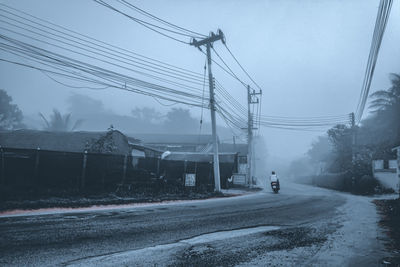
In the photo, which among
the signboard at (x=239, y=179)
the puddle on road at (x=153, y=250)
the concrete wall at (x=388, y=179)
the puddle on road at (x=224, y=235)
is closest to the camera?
the puddle on road at (x=153, y=250)

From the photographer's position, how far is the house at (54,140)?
20.9 meters

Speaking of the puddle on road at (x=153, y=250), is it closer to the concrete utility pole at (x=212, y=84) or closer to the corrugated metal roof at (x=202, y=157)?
the concrete utility pole at (x=212, y=84)

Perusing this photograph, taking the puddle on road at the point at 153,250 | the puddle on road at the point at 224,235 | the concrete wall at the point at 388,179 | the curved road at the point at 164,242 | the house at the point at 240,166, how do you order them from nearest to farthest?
the puddle on road at the point at 153,250 < the curved road at the point at 164,242 < the puddle on road at the point at 224,235 < the concrete wall at the point at 388,179 < the house at the point at 240,166

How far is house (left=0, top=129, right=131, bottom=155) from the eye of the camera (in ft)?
68.6

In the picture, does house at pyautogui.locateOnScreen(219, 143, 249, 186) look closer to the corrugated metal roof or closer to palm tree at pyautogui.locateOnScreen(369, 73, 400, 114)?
the corrugated metal roof

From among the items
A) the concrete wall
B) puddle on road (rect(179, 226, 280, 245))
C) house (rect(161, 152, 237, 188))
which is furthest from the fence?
the concrete wall

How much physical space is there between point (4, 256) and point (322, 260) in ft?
15.2

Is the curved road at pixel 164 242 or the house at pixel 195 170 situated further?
the house at pixel 195 170

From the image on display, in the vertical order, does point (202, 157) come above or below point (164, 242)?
above

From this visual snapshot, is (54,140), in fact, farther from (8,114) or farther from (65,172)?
(8,114)

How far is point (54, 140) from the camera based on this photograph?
70.4 feet

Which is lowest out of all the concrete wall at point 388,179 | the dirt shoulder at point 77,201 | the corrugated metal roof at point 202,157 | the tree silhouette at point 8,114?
the dirt shoulder at point 77,201

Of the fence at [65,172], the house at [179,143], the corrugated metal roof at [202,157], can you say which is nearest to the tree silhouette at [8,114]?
the house at [179,143]

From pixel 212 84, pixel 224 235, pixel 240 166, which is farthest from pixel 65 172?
pixel 240 166
